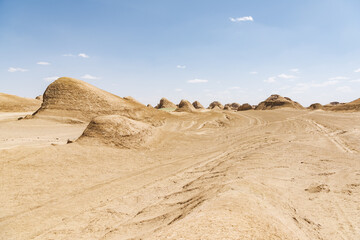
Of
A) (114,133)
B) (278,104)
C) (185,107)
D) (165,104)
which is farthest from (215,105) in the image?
(114,133)

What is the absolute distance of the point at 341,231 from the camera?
3.78 meters

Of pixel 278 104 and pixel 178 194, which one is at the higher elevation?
pixel 278 104

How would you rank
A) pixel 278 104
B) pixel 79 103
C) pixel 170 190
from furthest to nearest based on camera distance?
pixel 278 104 → pixel 79 103 → pixel 170 190

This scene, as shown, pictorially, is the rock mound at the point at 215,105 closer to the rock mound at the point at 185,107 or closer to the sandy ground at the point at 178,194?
the rock mound at the point at 185,107

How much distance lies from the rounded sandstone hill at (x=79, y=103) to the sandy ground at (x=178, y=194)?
15.1 meters

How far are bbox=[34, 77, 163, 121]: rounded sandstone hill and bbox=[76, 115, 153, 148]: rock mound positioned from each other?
12.5 metres

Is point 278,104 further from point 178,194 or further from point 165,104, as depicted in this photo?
point 178,194

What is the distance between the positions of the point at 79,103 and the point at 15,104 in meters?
23.7

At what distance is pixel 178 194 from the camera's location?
5582 millimetres

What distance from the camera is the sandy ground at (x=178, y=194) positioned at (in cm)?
361

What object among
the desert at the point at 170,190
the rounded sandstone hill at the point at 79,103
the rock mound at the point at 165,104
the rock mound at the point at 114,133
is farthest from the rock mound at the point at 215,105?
the rock mound at the point at 114,133

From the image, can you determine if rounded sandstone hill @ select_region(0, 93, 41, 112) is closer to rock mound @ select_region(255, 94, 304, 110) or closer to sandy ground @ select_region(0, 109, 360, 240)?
sandy ground @ select_region(0, 109, 360, 240)

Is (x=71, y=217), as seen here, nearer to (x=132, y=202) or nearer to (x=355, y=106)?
(x=132, y=202)

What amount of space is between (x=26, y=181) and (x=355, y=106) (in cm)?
4835
